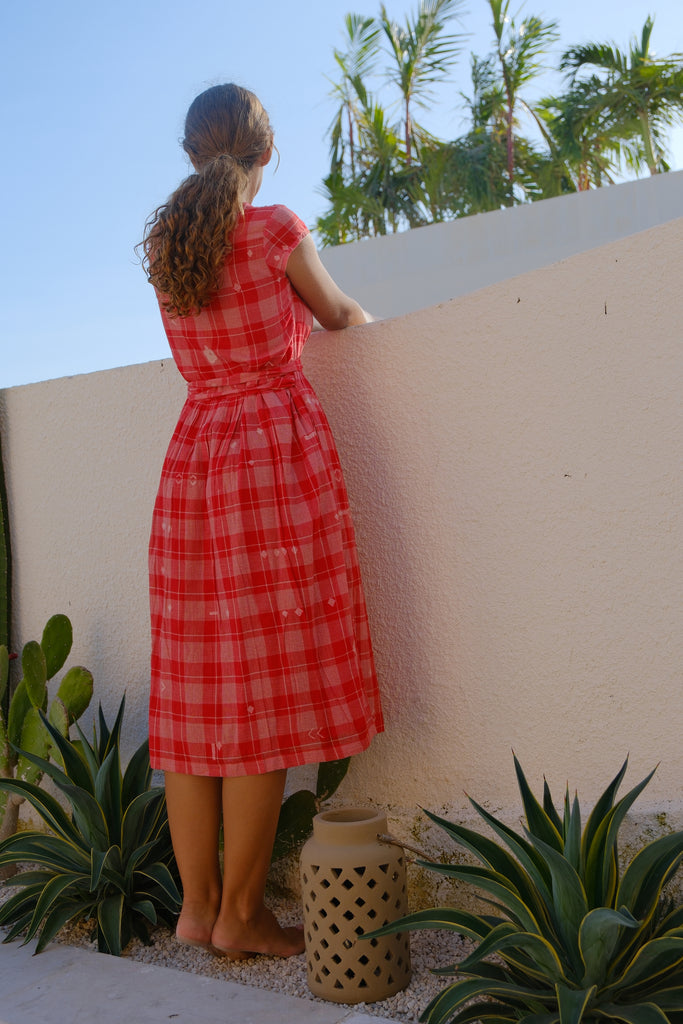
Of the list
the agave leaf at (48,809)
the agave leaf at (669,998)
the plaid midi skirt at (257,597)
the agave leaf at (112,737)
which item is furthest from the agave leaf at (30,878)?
the agave leaf at (669,998)

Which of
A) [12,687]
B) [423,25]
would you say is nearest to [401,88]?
[423,25]

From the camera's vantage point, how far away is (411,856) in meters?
2.44

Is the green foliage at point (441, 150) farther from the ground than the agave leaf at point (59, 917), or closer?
farther from the ground

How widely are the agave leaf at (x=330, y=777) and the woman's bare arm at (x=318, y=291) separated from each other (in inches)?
45.1

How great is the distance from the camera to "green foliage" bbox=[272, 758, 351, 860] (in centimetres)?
250

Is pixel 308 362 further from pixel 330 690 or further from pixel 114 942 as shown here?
pixel 114 942

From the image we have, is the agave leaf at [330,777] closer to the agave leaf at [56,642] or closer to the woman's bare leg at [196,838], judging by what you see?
the woman's bare leg at [196,838]

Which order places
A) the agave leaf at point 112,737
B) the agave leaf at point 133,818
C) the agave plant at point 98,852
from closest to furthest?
the agave plant at point 98,852 → the agave leaf at point 133,818 → the agave leaf at point 112,737

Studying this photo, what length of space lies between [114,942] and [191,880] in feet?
0.91

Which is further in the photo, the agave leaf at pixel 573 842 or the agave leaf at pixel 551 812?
the agave leaf at pixel 551 812

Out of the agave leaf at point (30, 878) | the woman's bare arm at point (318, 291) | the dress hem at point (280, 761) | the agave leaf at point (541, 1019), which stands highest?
the woman's bare arm at point (318, 291)

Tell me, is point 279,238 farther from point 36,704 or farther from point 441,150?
point 441,150

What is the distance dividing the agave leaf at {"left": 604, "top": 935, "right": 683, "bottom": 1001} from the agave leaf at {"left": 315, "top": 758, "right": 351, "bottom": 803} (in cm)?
98

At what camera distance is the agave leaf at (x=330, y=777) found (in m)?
2.50
